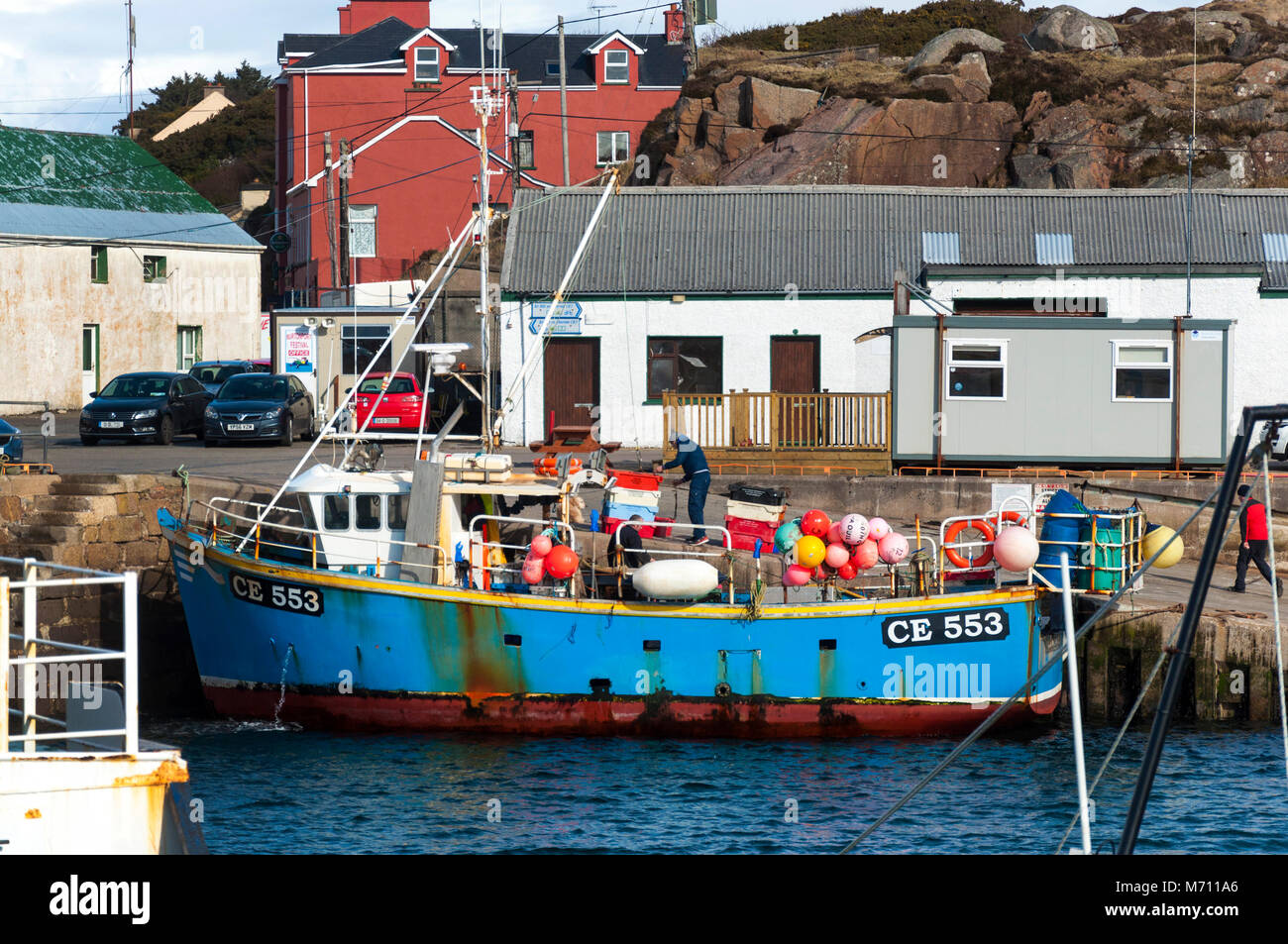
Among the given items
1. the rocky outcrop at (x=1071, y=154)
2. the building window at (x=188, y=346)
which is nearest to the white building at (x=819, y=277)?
the rocky outcrop at (x=1071, y=154)

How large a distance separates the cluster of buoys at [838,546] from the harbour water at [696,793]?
2167 mm

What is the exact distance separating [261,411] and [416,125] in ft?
87.4

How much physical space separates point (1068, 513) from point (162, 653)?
12.8m

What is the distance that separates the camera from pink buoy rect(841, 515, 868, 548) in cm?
1670

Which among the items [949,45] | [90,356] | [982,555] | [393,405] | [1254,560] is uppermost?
[949,45]

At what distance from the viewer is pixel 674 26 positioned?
58.8 metres

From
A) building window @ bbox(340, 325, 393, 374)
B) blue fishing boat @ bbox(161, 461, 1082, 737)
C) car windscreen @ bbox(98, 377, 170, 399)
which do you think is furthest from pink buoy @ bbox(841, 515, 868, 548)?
building window @ bbox(340, 325, 393, 374)

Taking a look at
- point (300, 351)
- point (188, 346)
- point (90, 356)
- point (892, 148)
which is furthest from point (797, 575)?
point (188, 346)

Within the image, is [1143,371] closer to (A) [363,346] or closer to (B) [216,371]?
(A) [363,346]

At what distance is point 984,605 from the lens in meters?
16.8

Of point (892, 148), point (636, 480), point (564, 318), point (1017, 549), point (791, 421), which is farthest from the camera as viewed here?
point (892, 148)

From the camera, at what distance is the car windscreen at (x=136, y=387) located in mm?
31781

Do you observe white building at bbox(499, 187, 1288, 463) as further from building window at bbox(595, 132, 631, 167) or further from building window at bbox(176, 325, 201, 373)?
building window at bbox(595, 132, 631, 167)
